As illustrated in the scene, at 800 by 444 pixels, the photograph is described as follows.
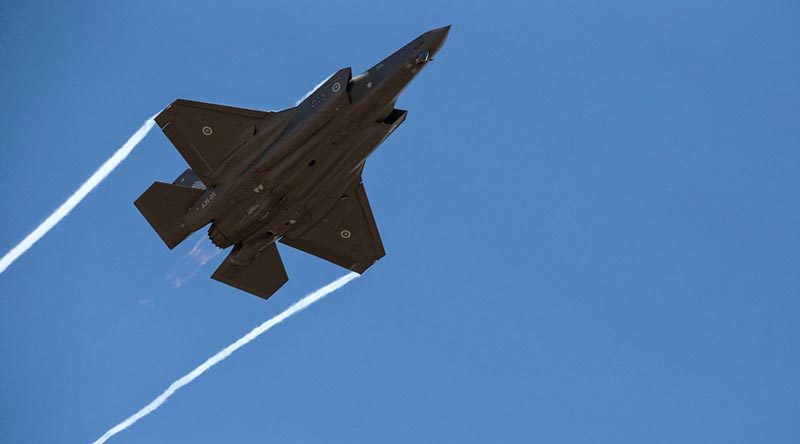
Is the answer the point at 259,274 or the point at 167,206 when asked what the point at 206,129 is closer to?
the point at 167,206

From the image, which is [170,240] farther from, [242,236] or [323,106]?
[323,106]

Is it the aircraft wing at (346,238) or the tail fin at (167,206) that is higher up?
the aircraft wing at (346,238)

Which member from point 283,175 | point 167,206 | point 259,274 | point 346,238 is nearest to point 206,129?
point 167,206

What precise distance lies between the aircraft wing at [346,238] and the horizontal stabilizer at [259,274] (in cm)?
82

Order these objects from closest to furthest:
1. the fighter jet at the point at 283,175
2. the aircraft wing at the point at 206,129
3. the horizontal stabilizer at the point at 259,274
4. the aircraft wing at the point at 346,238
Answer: the fighter jet at the point at 283,175 → the aircraft wing at the point at 206,129 → the horizontal stabilizer at the point at 259,274 → the aircraft wing at the point at 346,238

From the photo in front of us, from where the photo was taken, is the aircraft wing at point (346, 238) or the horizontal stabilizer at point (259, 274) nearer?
the horizontal stabilizer at point (259, 274)

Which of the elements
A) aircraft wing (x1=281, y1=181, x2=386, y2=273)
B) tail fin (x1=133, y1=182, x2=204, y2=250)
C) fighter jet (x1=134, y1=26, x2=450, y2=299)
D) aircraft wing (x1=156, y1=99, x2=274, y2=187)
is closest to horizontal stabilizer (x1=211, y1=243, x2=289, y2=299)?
fighter jet (x1=134, y1=26, x2=450, y2=299)

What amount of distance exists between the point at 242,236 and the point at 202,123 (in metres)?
3.68

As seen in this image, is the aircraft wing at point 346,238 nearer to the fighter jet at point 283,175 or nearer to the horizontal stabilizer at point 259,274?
the fighter jet at point 283,175

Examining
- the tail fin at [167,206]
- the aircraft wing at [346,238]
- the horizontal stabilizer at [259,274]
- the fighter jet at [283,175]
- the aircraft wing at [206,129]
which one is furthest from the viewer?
the aircraft wing at [346,238]

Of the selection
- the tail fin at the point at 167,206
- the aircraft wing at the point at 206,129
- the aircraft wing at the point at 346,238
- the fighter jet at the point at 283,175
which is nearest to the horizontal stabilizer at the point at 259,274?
the fighter jet at the point at 283,175

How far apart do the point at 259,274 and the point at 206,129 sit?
210 inches

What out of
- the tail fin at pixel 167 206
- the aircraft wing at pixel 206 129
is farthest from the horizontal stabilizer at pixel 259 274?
the aircraft wing at pixel 206 129

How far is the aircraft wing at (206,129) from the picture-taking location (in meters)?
35.0
